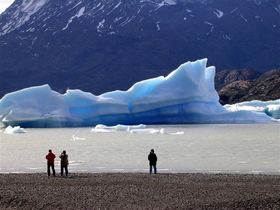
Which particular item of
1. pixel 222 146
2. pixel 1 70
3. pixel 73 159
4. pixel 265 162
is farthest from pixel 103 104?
pixel 1 70

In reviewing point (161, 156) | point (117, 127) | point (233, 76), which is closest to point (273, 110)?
point (117, 127)

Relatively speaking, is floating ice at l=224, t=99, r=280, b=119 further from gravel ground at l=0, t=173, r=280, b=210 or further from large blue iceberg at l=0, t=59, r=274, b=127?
gravel ground at l=0, t=173, r=280, b=210

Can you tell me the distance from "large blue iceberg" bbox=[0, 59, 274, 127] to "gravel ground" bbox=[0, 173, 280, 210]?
30.6 m

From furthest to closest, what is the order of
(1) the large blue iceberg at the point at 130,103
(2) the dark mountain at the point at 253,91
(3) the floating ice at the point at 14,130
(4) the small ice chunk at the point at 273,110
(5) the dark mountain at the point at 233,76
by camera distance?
(5) the dark mountain at the point at 233,76, (2) the dark mountain at the point at 253,91, (4) the small ice chunk at the point at 273,110, (3) the floating ice at the point at 14,130, (1) the large blue iceberg at the point at 130,103

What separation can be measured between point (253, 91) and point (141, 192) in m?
89.8

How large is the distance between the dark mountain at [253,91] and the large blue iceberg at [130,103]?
45.6 metres

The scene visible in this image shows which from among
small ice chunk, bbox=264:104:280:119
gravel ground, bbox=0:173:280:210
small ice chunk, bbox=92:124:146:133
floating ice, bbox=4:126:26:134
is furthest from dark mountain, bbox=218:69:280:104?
gravel ground, bbox=0:173:280:210

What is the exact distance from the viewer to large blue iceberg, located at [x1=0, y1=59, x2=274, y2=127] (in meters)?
49.8

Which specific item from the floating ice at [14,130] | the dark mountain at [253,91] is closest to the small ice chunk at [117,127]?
the floating ice at [14,130]

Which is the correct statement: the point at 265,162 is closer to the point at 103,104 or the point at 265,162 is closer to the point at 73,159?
the point at 73,159

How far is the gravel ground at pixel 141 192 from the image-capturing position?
13835 millimetres

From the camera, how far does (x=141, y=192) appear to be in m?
15.5

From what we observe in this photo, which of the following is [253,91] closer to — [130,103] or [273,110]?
[273,110]

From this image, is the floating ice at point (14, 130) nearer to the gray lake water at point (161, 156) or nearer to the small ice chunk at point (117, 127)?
the small ice chunk at point (117, 127)
